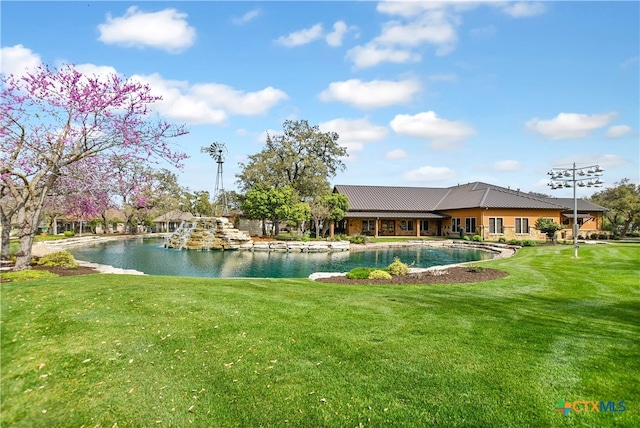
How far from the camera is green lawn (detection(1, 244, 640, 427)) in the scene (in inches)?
130

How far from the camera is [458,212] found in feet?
124

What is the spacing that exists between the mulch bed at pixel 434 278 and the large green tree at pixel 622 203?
30.7 m

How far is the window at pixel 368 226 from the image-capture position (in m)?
39.8

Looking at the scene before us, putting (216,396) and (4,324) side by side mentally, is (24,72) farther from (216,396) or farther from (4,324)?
(216,396)

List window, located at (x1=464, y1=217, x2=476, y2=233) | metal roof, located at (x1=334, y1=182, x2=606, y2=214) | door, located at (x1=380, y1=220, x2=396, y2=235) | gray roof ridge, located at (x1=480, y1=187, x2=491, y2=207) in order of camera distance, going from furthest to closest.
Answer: door, located at (x1=380, y1=220, x2=396, y2=235) → window, located at (x1=464, y1=217, x2=476, y2=233) → metal roof, located at (x1=334, y1=182, x2=606, y2=214) → gray roof ridge, located at (x1=480, y1=187, x2=491, y2=207)

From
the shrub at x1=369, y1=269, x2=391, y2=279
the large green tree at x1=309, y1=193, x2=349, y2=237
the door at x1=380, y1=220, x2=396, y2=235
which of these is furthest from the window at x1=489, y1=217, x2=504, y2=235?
the shrub at x1=369, y1=269, x2=391, y2=279

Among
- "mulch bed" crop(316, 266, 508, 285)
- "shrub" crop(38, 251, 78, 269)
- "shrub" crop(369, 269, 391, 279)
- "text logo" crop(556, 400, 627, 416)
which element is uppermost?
"shrub" crop(38, 251, 78, 269)

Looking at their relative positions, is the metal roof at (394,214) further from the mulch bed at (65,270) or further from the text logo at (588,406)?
the text logo at (588,406)

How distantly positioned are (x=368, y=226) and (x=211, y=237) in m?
17.6

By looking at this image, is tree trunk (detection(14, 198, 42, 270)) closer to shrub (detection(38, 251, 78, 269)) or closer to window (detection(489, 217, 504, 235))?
shrub (detection(38, 251, 78, 269))

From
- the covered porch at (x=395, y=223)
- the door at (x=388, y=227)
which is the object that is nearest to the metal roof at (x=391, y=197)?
the covered porch at (x=395, y=223)

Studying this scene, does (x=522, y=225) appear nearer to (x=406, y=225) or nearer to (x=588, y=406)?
(x=406, y=225)

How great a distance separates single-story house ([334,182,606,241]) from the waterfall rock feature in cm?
1257

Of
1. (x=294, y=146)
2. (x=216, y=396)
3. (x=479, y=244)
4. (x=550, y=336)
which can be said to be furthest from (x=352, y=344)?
(x=294, y=146)
